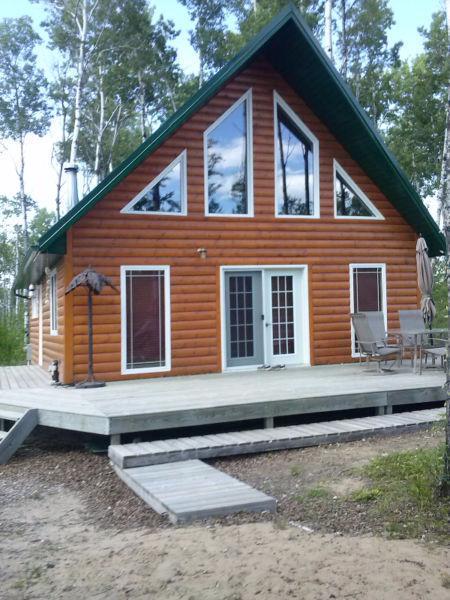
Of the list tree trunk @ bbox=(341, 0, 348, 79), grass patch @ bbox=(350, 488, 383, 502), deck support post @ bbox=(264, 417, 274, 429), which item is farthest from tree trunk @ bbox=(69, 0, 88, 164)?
grass patch @ bbox=(350, 488, 383, 502)

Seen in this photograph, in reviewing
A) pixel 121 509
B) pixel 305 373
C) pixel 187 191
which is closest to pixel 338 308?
pixel 305 373

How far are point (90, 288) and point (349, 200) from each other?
4708 millimetres

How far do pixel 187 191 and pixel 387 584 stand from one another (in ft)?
A: 22.8

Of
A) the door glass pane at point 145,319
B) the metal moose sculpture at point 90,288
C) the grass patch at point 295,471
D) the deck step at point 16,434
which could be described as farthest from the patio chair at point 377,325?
the deck step at point 16,434

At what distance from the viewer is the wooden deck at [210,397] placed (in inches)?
233

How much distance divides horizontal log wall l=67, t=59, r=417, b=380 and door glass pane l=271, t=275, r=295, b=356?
33 cm

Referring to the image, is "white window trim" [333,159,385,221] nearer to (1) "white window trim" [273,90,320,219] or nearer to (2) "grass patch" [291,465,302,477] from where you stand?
(1) "white window trim" [273,90,320,219]

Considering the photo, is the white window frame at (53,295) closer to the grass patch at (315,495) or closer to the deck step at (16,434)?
the deck step at (16,434)

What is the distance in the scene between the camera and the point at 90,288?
7863 millimetres

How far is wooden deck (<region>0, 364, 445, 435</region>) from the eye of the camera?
5926 mm

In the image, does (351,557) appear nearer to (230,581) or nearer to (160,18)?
(230,581)

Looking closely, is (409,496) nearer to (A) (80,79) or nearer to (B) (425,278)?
(B) (425,278)

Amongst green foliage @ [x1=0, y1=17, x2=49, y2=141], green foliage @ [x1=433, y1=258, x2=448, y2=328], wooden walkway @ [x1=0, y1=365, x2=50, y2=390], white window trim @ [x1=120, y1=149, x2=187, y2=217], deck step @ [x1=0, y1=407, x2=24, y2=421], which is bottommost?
deck step @ [x1=0, y1=407, x2=24, y2=421]

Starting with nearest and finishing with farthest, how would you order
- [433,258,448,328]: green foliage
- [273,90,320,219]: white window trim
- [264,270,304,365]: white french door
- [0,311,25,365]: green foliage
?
[264,270,304,365]: white french door < [273,90,320,219]: white window trim < [0,311,25,365]: green foliage < [433,258,448,328]: green foliage
